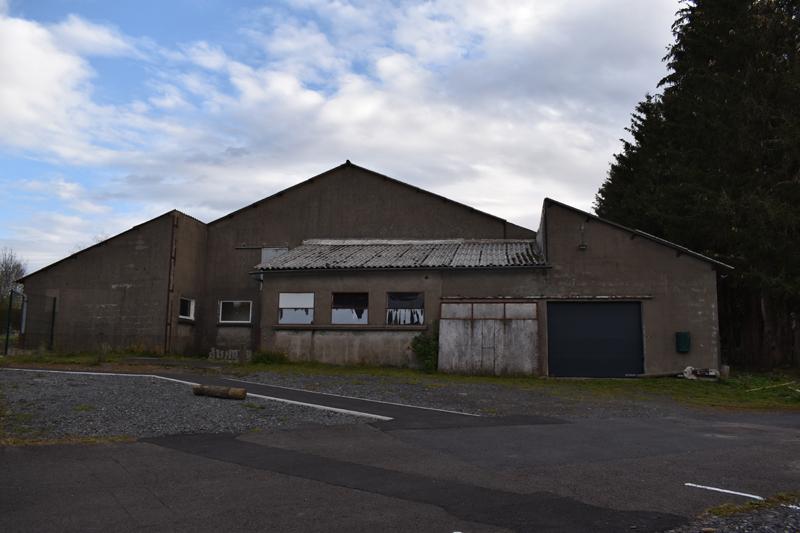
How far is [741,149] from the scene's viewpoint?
2319 centimetres

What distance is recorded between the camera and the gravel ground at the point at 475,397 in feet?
42.2

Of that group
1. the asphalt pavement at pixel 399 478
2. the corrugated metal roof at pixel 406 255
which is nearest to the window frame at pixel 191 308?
the corrugated metal roof at pixel 406 255

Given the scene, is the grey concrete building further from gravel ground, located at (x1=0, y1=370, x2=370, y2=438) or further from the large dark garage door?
gravel ground, located at (x1=0, y1=370, x2=370, y2=438)

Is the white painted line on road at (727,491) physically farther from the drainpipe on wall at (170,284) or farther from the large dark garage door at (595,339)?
the drainpipe on wall at (170,284)

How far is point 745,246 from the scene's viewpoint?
886 inches

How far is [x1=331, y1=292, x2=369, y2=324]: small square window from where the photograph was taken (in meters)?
22.1

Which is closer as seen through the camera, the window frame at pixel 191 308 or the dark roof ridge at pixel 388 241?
the window frame at pixel 191 308

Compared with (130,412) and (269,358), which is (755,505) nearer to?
(130,412)

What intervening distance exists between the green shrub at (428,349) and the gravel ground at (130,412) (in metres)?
8.55

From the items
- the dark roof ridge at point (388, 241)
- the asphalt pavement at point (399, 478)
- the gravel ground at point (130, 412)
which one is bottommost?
the asphalt pavement at point (399, 478)

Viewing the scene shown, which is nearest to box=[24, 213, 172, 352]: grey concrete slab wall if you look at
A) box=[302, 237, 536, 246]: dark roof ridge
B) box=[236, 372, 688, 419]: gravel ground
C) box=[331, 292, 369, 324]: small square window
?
box=[302, 237, 536, 246]: dark roof ridge

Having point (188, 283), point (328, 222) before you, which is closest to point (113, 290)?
point (188, 283)

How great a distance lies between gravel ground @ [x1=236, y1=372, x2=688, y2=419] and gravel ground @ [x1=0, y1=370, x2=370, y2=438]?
276 cm

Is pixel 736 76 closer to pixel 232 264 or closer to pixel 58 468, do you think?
pixel 232 264
